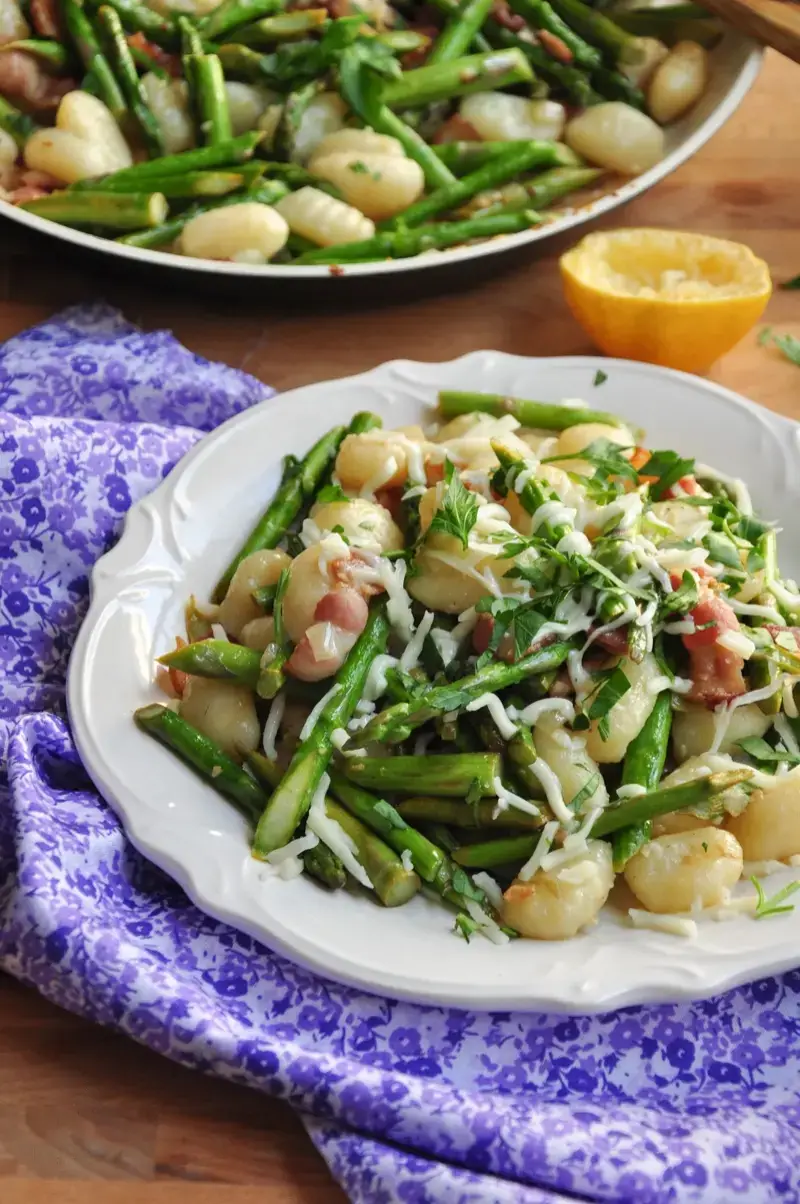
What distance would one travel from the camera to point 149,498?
177cm

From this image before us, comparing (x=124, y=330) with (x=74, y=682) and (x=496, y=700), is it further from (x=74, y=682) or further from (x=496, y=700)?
(x=496, y=700)

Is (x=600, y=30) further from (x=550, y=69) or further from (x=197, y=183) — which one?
(x=197, y=183)

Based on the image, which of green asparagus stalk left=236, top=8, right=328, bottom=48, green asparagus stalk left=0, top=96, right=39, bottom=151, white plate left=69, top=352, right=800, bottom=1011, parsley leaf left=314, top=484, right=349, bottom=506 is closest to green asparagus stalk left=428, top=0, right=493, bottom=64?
green asparagus stalk left=236, top=8, right=328, bottom=48

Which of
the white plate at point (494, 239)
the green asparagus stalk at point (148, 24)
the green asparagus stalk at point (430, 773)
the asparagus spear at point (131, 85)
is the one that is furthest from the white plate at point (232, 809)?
the green asparagus stalk at point (148, 24)

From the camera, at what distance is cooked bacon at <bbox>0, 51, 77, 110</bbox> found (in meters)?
2.42

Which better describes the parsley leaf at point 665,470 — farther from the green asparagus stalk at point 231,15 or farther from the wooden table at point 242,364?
the green asparagus stalk at point 231,15

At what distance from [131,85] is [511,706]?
5.18 ft

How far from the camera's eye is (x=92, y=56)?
2443mm

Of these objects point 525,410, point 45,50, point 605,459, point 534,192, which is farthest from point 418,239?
point 45,50

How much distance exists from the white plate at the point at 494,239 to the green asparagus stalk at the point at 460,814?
3.40 ft

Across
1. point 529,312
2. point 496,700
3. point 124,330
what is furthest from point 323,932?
point 529,312

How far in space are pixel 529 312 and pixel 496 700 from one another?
1135mm

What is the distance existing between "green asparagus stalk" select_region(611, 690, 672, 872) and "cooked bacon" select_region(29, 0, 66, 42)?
188 centimetres

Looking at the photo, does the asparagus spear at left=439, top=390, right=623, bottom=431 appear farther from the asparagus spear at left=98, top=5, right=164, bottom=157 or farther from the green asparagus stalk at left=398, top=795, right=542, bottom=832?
the asparagus spear at left=98, top=5, right=164, bottom=157
